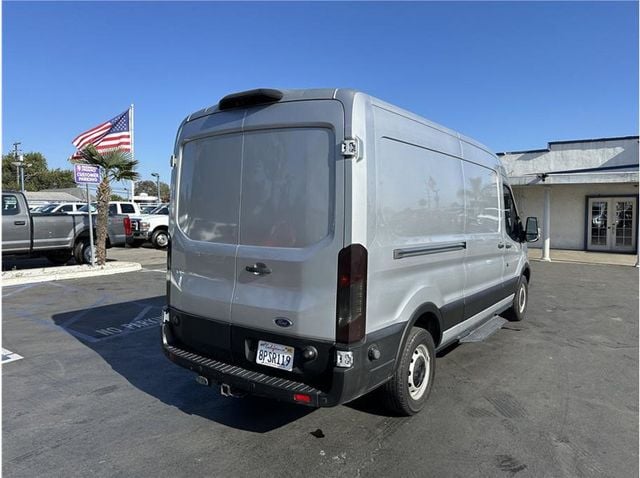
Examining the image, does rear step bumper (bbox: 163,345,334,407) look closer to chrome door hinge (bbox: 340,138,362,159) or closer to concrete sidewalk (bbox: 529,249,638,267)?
chrome door hinge (bbox: 340,138,362,159)

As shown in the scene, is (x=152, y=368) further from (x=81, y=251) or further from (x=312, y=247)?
(x=81, y=251)

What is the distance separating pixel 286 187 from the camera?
307 cm

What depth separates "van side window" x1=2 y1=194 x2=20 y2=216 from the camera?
10.5 m

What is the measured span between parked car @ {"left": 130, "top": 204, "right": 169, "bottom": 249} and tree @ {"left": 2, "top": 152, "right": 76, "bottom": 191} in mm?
44887

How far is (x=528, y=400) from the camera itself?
395 centimetres

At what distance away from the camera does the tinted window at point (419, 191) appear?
312cm

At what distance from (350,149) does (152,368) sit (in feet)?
11.0

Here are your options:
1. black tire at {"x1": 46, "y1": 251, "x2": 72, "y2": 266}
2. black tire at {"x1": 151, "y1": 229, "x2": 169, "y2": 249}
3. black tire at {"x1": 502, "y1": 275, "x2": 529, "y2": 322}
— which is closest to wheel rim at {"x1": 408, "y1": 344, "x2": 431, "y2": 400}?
black tire at {"x1": 502, "y1": 275, "x2": 529, "y2": 322}

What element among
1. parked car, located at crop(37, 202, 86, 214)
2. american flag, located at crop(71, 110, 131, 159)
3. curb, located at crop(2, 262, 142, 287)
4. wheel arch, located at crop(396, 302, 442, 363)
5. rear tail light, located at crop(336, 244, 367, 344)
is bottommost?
curb, located at crop(2, 262, 142, 287)

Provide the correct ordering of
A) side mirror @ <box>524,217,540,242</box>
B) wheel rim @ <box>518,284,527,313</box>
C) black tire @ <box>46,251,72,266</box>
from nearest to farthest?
side mirror @ <box>524,217,540,242</box>
wheel rim @ <box>518,284,527,313</box>
black tire @ <box>46,251,72,266</box>

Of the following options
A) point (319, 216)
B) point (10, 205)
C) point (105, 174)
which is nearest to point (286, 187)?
point (319, 216)

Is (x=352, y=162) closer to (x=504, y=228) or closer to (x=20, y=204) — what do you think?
(x=504, y=228)

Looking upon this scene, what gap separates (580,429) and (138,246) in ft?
60.9

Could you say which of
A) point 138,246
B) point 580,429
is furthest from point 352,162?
point 138,246
